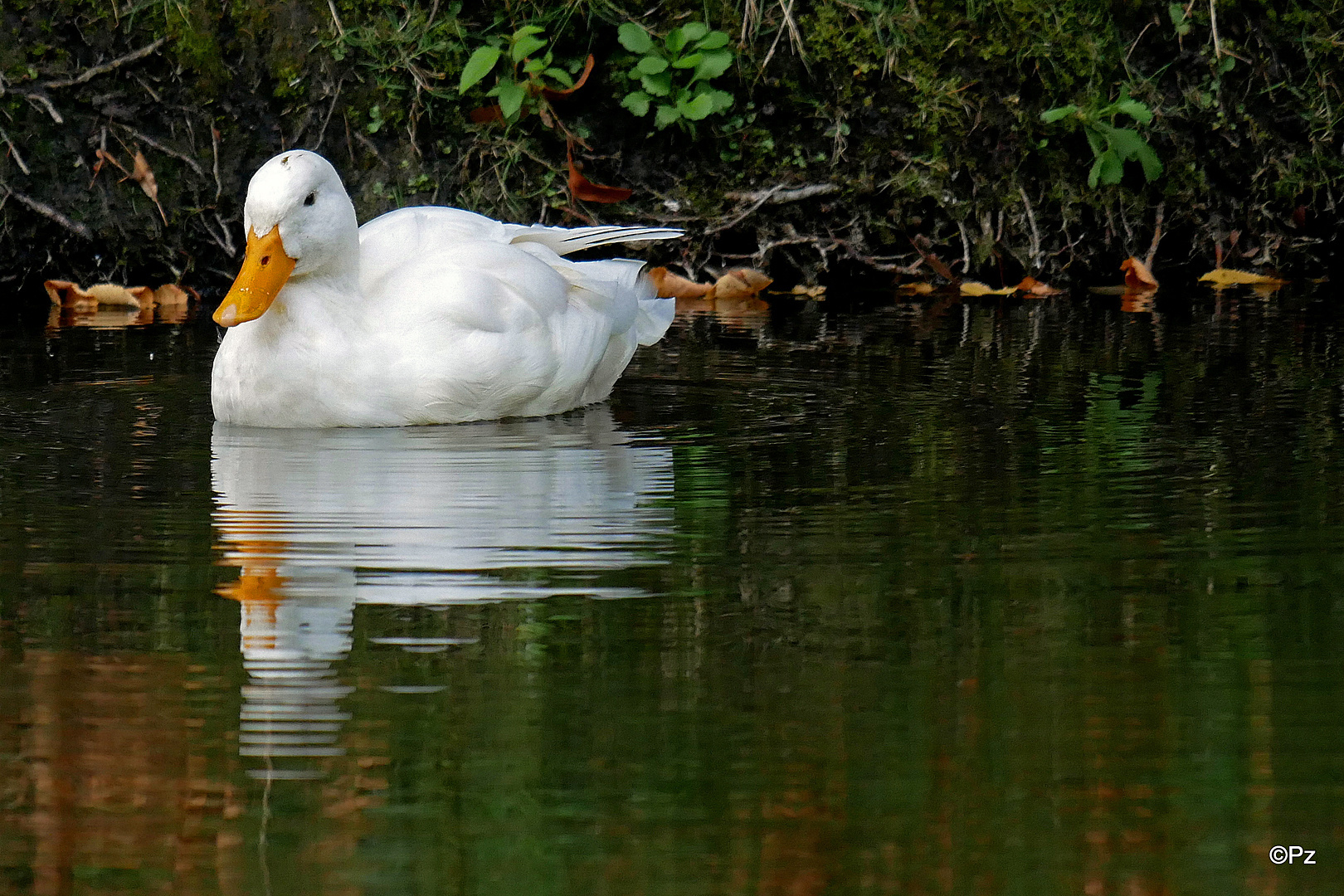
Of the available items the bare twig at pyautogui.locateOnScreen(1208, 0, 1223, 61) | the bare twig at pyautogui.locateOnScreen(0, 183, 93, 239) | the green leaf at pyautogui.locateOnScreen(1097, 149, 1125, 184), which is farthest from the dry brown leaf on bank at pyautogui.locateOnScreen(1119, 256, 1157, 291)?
the bare twig at pyautogui.locateOnScreen(0, 183, 93, 239)

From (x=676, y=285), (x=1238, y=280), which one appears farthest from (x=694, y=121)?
(x=1238, y=280)

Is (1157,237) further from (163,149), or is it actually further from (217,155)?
(163,149)

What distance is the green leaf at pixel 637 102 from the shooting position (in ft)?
29.6

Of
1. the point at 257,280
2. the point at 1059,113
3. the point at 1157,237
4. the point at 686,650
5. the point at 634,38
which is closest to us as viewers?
the point at 686,650

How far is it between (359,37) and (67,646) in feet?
19.6

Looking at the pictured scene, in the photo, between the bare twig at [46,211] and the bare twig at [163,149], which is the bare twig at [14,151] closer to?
the bare twig at [46,211]

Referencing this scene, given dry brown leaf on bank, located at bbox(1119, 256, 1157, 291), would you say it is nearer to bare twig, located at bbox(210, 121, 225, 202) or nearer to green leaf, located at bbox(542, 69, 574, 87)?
green leaf, located at bbox(542, 69, 574, 87)

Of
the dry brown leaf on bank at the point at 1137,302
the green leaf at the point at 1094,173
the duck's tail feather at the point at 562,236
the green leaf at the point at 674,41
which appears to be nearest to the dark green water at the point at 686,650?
the duck's tail feather at the point at 562,236

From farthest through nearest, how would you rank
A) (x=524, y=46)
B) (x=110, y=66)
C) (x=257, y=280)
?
(x=110, y=66) → (x=524, y=46) → (x=257, y=280)

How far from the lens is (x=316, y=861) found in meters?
2.69

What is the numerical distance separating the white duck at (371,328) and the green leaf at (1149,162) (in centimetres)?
367

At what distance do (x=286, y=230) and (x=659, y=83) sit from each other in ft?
10.9

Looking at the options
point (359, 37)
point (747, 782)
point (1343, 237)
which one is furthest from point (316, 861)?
point (1343, 237)

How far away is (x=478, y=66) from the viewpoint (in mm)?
8844
